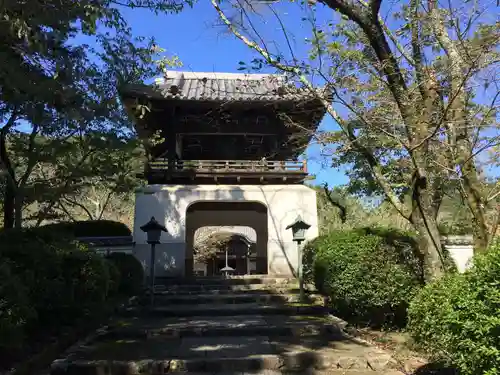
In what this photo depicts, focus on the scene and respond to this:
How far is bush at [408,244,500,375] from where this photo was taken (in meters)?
3.20

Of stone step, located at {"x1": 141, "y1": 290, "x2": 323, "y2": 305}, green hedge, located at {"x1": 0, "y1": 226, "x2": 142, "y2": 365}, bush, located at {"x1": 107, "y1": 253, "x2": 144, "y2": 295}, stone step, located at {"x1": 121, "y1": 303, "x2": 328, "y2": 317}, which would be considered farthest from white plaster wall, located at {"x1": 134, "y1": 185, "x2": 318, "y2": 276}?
green hedge, located at {"x1": 0, "y1": 226, "x2": 142, "y2": 365}

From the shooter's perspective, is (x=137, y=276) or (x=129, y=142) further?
(x=137, y=276)

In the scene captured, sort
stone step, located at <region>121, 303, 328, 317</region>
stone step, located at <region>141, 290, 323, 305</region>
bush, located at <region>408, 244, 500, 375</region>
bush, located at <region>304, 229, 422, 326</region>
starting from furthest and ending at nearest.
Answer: stone step, located at <region>141, 290, 323, 305</region> < stone step, located at <region>121, 303, 328, 317</region> < bush, located at <region>304, 229, 422, 326</region> < bush, located at <region>408, 244, 500, 375</region>

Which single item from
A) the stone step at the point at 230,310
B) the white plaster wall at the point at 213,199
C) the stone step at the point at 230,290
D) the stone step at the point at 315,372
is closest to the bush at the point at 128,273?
the stone step at the point at 230,290

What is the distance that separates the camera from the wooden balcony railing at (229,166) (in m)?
14.1

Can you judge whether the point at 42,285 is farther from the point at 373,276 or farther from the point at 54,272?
the point at 373,276

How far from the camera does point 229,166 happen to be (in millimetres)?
14406

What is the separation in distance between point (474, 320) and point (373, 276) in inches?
163

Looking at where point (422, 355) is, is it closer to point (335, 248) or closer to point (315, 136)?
point (335, 248)

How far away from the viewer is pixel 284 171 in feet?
47.6

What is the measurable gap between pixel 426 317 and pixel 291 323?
3745 millimetres

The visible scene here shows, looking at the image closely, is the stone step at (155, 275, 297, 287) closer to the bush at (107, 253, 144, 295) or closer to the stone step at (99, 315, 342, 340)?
the bush at (107, 253, 144, 295)

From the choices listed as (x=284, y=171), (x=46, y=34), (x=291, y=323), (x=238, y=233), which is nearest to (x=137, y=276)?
(x=291, y=323)

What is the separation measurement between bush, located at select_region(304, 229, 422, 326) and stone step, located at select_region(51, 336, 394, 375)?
1.04 m
